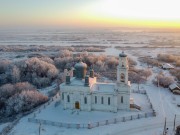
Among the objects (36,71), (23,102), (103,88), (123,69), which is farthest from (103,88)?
(36,71)

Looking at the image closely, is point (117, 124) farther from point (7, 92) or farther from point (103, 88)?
point (7, 92)

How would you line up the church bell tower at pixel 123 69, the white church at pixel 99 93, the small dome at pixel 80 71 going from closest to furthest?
1. the church bell tower at pixel 123 69
2. the white church at pixel 99 93
3. the small dome at pixel 80 71

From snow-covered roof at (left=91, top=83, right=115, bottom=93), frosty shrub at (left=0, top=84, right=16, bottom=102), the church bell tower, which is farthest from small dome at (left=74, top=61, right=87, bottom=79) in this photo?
frosty shrub at (left=0, top=84, right=16, bottom=102)

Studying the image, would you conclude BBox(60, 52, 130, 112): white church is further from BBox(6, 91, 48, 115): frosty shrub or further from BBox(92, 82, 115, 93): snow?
BBox(6, 91, 48, 115): frosty shrub

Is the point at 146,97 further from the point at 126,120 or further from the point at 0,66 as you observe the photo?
the point at 0,66

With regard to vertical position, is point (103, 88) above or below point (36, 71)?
above

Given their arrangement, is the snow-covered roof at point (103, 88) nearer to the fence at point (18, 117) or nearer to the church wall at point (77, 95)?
the church wall at point (77, 95)

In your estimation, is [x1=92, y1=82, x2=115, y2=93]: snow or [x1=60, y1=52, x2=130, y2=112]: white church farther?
[x1=92, y1=82, x2=115, y2=93]: snow

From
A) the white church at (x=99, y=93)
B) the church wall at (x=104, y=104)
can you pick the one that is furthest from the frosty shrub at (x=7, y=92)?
the church wall at (x=104, y=104)

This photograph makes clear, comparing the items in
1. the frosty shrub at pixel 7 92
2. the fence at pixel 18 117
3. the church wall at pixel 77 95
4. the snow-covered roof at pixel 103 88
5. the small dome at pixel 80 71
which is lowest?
the fence at pixel 18 117
